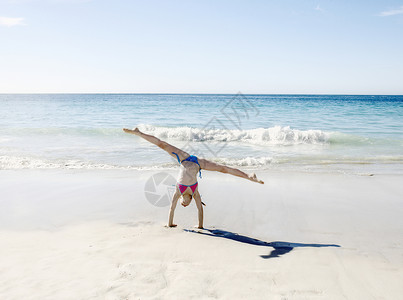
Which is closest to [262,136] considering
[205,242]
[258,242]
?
[258,242]

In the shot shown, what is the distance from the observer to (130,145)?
1496cm

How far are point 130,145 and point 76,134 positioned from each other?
6180 mm

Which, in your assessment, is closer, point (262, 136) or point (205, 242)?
point (205, 242)

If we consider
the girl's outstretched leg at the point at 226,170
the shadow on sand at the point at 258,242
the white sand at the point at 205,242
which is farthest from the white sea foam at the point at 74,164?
the shadow on sand at the point at 258,242

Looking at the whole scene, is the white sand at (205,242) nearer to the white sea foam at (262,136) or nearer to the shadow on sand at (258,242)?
the shadow on sand at (258,242)

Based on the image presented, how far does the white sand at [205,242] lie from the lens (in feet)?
11.3

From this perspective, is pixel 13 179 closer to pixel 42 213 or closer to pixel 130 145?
pixel 42 213

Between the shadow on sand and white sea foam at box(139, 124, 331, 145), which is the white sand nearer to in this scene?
the shadow on sand

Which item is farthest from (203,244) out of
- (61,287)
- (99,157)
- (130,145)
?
(130,145)

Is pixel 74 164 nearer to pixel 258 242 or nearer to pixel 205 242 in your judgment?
pixel 205 242

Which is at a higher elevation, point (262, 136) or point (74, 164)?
point (262, 136)

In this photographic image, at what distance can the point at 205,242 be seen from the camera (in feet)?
15.4

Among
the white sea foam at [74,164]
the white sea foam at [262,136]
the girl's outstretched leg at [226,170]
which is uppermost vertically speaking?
the girl's outstretched leg at [226,170]

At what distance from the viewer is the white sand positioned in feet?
11.3
